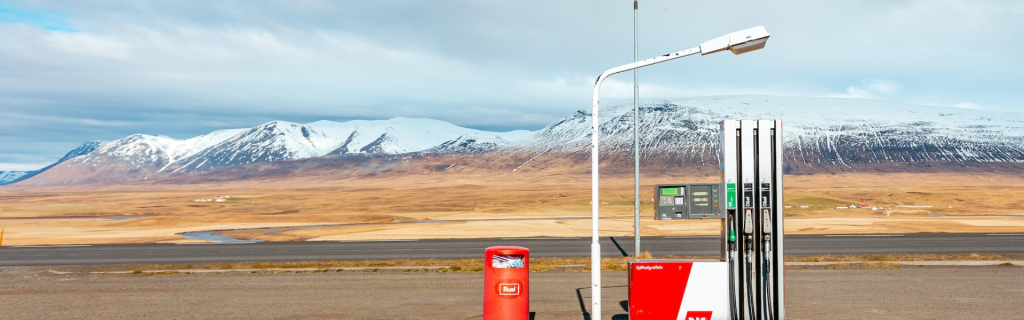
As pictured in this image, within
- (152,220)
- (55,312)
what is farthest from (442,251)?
(152,220)

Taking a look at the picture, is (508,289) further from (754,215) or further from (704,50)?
(704,50)

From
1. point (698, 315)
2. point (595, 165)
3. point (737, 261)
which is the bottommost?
point (698, 315)

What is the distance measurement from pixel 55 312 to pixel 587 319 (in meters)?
11.7

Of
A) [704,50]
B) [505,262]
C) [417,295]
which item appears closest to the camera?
[704,50]

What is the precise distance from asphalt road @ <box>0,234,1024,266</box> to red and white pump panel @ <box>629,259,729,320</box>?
13.7m

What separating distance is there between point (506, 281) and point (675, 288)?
3.04 meters

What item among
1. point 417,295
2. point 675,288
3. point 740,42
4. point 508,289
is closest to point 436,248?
point 417,295

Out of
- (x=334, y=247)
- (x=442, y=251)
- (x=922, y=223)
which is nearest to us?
(x=442, y=251)

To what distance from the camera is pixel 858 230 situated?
3744 cm

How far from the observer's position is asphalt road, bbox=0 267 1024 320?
14398 millimetres

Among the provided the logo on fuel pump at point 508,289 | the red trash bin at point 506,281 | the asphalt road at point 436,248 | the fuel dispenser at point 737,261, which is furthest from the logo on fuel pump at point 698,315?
the asphalt road at point 436,248

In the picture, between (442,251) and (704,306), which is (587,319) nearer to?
(704,306)

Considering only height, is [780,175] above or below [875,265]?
above

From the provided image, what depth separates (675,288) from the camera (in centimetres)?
1206
